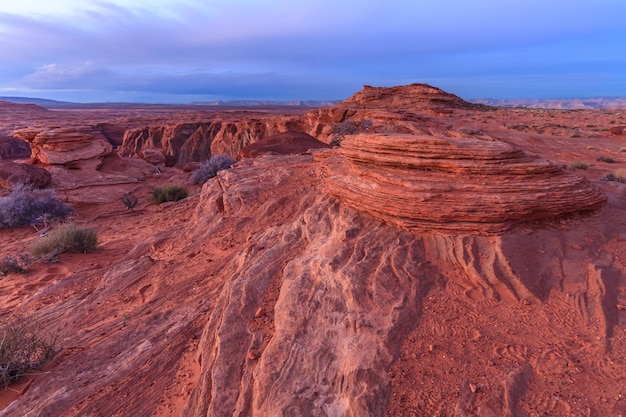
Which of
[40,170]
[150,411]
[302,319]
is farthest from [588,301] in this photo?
[40,170]

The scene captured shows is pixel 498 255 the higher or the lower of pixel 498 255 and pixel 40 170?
the higher

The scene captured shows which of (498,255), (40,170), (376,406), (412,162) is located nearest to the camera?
(376,406)

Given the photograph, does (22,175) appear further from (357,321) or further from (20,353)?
(357,321)

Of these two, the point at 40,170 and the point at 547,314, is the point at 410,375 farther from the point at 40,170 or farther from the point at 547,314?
the point at 40,170

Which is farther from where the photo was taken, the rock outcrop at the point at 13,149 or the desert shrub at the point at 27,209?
the rock outcrop at the point at 13,149

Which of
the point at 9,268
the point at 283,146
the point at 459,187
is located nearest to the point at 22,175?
the point at 9,268

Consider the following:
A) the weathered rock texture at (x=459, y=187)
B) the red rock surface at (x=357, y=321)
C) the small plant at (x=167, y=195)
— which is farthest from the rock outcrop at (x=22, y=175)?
the weathered rock texture at (x=459, y=187)

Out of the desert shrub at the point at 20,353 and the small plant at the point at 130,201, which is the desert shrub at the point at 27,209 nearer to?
the small plant at the point at 130,201
